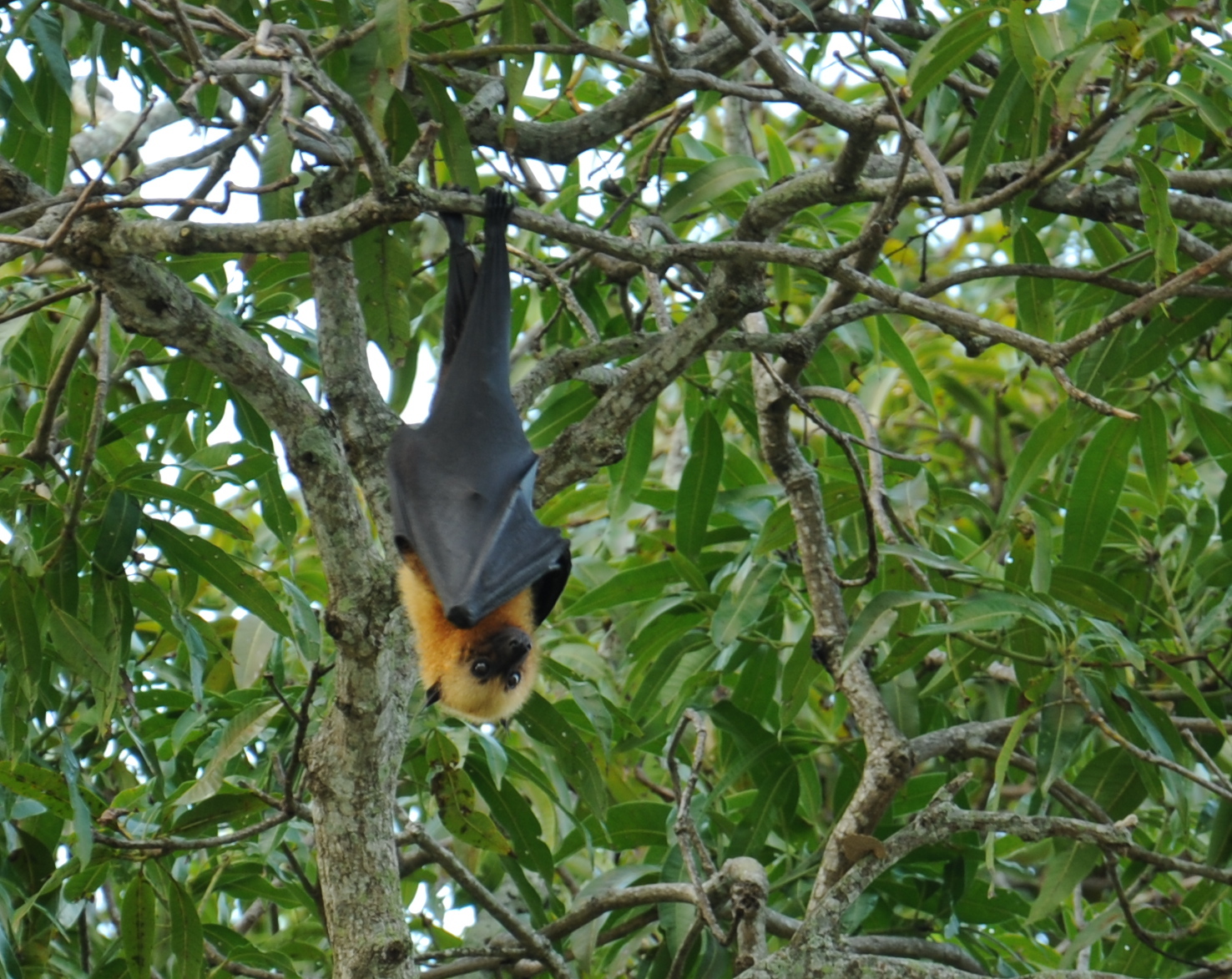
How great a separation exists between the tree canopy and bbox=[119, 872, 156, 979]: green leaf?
2 cm

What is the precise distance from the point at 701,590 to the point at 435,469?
3.51ft

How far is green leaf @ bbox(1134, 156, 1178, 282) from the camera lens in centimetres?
320

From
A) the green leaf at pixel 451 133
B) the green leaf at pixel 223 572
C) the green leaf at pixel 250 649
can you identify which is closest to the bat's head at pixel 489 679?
the green leaf at pixel 250 649

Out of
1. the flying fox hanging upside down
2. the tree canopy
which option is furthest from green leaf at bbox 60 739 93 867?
the flying fox hanging upside down

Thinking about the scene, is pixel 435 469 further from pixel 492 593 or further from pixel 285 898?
pixel 285 898

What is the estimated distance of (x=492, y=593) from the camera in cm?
429

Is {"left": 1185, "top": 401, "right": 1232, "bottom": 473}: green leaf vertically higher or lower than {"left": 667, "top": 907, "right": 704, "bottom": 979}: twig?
higher

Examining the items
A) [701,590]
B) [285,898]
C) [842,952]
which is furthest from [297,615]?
[842,952]

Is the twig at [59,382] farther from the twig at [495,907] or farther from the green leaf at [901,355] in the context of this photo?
the green leaf at [901,355]

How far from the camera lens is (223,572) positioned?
4.04 metres

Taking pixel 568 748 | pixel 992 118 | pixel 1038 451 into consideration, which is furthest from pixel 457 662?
pixel 992 118

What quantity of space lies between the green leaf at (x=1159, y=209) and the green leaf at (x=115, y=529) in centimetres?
289

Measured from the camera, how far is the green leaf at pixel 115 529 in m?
3.76

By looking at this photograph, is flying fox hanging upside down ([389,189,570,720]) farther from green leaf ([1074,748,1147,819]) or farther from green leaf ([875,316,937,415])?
green leaf ([1074,748,1147,819])
